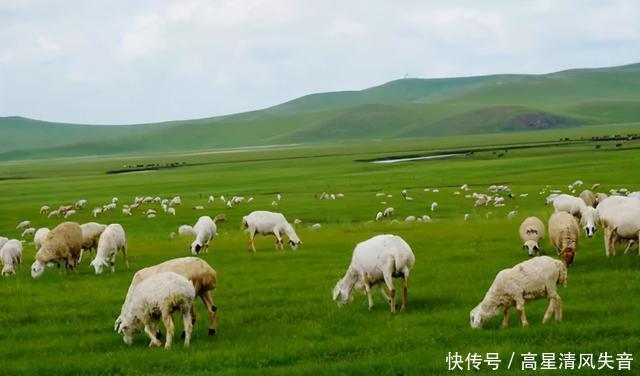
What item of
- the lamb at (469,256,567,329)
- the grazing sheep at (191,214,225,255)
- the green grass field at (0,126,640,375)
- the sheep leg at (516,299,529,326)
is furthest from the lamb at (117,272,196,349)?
the grazing sheep at (191,214,225,255)

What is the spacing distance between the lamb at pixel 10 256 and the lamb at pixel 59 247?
163cm

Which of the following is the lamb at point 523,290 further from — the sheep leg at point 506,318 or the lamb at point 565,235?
the lamb at point 565,235

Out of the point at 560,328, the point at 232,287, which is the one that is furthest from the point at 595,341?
the point at 232,287

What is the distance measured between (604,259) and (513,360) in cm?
1030

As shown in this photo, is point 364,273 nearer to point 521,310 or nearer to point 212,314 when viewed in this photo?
point 212,314

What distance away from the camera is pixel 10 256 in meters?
26.4

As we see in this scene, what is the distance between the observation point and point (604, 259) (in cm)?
2145

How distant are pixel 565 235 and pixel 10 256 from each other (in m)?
18.6

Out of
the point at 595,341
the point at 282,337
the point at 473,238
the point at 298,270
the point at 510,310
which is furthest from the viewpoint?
the point at 473,238

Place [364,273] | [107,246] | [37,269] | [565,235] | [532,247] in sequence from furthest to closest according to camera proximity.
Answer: [107,246] → [37,269] → [532,247] → [565,235] → [364,273]

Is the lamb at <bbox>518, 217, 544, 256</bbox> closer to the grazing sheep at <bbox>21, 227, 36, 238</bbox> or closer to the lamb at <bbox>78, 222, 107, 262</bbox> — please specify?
the lamb at <bbox>78, 222, 107, 262</bbox>

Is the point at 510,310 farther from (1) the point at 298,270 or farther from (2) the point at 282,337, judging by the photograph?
(1) the point at 298,270

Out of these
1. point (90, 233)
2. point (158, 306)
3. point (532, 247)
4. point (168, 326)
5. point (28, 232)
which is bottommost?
point (28, 232)

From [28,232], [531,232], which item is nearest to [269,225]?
[531,232]
